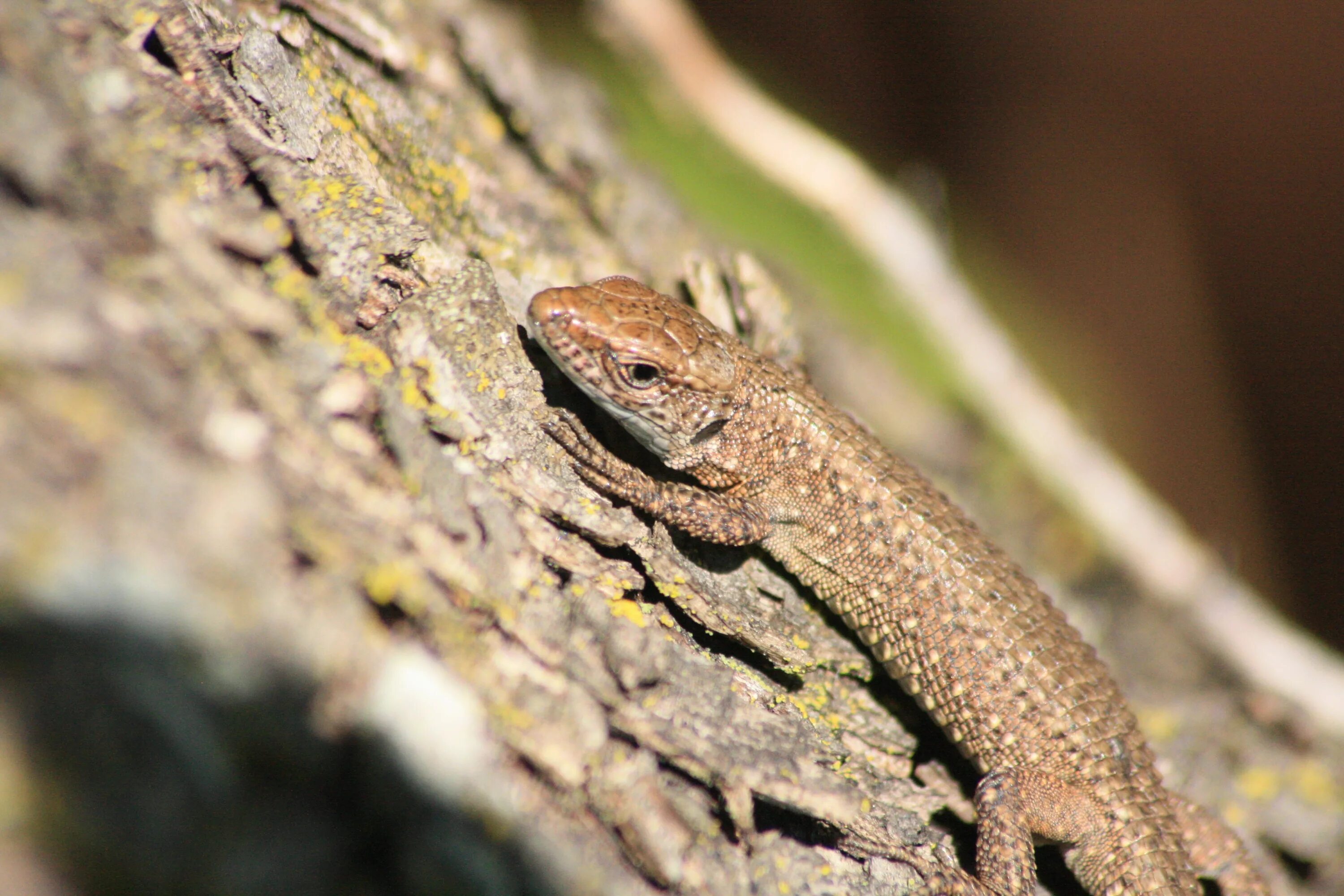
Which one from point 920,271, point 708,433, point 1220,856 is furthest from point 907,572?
point 920,271

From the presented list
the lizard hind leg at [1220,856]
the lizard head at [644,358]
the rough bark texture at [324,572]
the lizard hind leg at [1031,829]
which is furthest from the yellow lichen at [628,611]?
the lizard hind leg at [1220,856]

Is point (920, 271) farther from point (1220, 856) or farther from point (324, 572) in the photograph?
point (324, 572)

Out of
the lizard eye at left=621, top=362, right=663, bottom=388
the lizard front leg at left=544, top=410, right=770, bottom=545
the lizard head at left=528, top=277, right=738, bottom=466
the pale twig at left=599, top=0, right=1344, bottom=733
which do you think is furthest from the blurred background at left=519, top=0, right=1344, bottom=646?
the lizard front leg at left=544, top=410, right=770, bottom=545

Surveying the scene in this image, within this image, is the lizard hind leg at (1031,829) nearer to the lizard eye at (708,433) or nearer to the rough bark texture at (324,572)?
the rough bark texture at (324,572)

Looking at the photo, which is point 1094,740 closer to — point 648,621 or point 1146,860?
point 1146,860

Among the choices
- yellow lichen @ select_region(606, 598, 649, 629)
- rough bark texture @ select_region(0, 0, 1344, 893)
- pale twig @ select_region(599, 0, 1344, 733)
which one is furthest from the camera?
pale twig @ select_region(599, 0, 1344, 733)

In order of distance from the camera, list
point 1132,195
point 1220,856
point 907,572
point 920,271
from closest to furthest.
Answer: point 907,572 < point 1220,856 < point 920,271 < point 1132,195

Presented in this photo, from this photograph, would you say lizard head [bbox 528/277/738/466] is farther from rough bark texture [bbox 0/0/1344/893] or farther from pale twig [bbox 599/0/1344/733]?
pale twig [bbox 599/0/1344/733]
